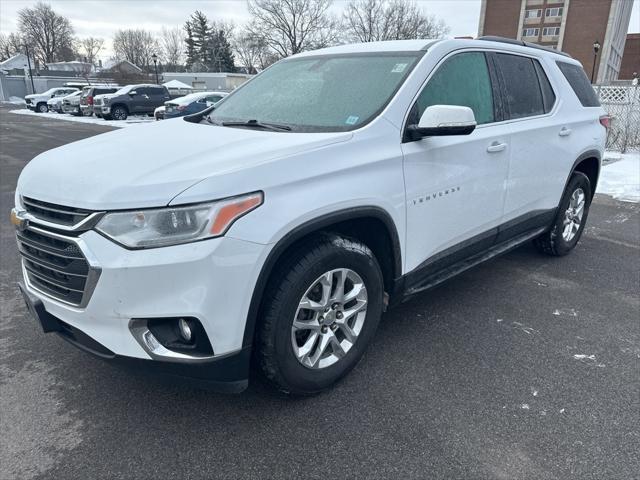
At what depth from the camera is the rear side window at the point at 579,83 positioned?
4.44m

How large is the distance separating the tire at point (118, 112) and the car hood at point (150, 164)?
22.9 metres

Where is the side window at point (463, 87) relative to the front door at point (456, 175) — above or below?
above

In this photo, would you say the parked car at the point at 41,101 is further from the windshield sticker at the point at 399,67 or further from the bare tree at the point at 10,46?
the bare tree at the point at 10,46

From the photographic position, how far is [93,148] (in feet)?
8.72

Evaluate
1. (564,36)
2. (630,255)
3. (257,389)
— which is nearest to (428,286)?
(257,389)

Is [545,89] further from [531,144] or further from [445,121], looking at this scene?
[445,121]

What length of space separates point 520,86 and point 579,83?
1239 millimetres

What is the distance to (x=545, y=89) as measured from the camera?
4.09 metres

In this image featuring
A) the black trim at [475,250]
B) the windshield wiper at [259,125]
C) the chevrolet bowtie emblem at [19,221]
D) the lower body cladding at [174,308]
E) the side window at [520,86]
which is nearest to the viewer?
the lower body cladding at [174,308]

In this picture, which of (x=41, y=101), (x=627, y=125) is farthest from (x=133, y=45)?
(x=627, y=125)

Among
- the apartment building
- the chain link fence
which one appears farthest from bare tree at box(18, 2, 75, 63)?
the chain link fence

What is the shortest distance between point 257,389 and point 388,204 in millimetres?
1271

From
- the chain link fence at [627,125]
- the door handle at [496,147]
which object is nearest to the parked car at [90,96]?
the chain link fence at [627,125]

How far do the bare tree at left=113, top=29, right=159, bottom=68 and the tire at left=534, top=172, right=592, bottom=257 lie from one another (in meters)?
95.6
